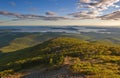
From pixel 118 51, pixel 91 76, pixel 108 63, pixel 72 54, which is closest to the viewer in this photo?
pixel 91 76

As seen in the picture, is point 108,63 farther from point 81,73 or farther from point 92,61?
point 81,73

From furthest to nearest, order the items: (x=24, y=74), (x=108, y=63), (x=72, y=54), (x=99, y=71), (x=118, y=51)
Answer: (x=118, y=51) → (x=72, y=54) → (x=108, y=63) → (x=24, y=74) → (x=99, y=71)

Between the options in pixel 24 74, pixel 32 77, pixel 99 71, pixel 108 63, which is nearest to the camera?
pixel 99 71

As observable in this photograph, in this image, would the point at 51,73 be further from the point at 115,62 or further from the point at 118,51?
the point at 118,51

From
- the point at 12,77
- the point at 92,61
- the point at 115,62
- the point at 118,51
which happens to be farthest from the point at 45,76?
the point at 118,51

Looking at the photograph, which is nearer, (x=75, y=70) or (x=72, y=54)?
(x=75, y=70)

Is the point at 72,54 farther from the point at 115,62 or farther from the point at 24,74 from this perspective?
the point at 24,74

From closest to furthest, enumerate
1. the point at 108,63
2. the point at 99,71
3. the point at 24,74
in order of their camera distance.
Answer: the point at 99,71
the point at 24,74
the point at 108,63

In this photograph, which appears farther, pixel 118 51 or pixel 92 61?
pixel 118 51

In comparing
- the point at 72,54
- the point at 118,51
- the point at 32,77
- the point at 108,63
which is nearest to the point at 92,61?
the point at 108,63
